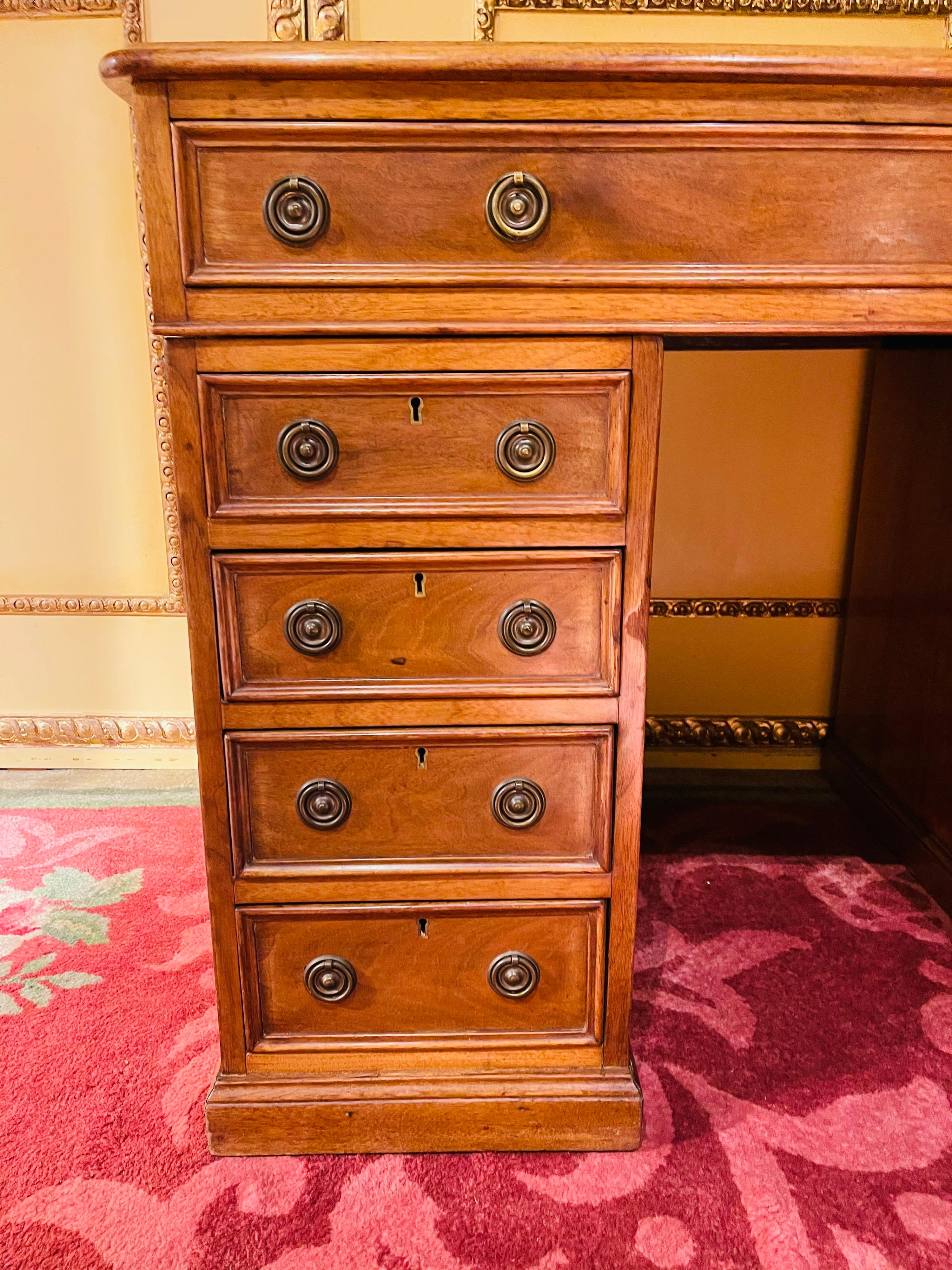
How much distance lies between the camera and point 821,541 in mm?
1819

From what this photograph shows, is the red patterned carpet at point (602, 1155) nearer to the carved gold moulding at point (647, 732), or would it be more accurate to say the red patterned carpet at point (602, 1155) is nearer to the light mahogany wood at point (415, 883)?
the light mahogany wood at point (415, 883)

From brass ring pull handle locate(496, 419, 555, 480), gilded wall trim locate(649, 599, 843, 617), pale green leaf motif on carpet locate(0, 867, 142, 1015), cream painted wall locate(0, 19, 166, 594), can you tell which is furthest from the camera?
gilded wall trim locate(649, 599, 843, 617)

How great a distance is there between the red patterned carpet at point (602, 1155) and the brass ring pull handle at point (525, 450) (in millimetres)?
749

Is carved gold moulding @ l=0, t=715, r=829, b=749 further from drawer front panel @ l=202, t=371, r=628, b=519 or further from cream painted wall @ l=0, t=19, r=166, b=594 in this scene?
drawer front panel @ l=202, t=371, r=628, b=519

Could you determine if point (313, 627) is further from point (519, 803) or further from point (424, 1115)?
point (424, 1115)

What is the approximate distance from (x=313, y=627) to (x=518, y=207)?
0.44 metres

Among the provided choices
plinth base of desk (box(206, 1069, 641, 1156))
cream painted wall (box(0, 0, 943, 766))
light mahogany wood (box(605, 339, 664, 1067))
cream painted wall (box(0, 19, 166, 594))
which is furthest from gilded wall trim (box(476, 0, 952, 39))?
plinth base of desk (box(206, 1069, 641, 1156))

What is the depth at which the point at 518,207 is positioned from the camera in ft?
2.67

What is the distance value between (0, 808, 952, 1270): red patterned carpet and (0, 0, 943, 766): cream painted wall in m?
0.52

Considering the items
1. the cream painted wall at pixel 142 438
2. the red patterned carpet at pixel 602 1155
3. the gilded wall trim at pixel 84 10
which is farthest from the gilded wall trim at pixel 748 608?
the gilded wall trim at pixel 84 10

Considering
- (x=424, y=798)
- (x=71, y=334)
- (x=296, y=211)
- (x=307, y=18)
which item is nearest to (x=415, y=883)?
(x=424, y=798)

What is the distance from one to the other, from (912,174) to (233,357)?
648mm

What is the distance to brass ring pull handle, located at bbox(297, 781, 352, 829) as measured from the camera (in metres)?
0.94

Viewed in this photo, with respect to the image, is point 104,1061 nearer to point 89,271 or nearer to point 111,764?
point 111,764
